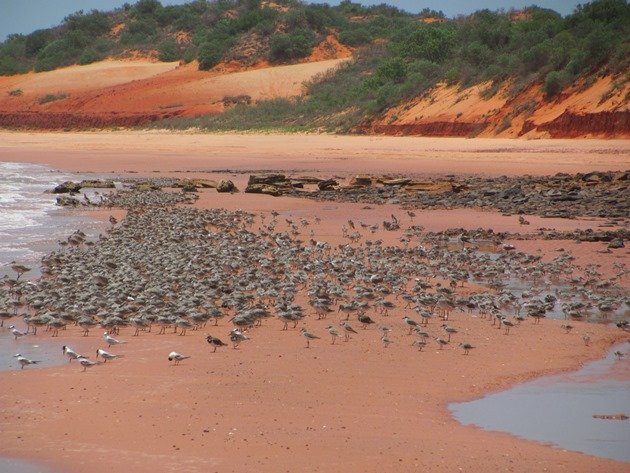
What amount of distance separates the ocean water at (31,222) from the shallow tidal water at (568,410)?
32.5 feet

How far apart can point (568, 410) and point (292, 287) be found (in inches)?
249

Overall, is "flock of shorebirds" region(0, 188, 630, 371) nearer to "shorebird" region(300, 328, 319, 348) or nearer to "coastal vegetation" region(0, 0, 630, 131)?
"shorebird" region(300, 328, 319, 348)

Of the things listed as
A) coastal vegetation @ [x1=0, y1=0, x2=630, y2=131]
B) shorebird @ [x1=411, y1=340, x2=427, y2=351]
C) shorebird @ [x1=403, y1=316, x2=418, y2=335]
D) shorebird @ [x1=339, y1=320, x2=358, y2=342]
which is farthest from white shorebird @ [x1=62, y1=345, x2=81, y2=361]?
coastal vegetation @ [x1=0, y1=0, x2=630, y2=131]

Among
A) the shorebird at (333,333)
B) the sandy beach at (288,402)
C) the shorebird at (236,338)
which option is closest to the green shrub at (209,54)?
the sandy beach at (288,402)

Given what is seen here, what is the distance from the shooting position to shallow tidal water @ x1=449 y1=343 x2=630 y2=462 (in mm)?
8914

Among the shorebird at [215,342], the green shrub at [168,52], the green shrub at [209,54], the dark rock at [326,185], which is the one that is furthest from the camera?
the green shrub at [168,52]

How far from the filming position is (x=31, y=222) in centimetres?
2523

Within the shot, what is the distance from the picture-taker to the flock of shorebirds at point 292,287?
13266mm

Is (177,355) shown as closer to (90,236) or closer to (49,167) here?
(90,236)

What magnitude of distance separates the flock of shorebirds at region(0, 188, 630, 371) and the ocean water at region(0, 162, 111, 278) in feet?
2.69

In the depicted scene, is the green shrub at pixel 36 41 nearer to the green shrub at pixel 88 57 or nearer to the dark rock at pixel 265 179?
the green shrub at pixel 88 57

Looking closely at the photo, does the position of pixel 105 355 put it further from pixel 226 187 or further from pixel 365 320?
pixel 226 187

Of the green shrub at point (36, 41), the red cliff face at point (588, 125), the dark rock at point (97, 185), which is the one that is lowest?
the dark rock at point (97, 185)

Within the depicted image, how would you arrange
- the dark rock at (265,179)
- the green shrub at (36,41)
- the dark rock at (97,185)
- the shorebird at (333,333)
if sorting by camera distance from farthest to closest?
the green shrub at (36,41) < the dark rock at (97,185) < the dark rock at (265,179) < the shorebird at (333,333)
